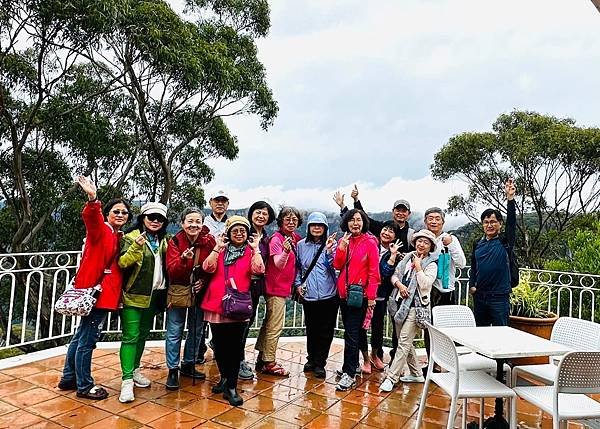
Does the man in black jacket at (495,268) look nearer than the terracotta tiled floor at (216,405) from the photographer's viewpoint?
No

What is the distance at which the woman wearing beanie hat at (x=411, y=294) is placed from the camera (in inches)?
135

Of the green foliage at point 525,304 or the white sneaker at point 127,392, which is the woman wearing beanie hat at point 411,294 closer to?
the green foliage at point 525,304

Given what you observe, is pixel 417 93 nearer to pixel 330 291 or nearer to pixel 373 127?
pixel 373 127

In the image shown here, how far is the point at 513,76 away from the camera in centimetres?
1018

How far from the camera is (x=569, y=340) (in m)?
2.81

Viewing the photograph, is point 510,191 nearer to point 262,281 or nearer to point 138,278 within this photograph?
point 262,281

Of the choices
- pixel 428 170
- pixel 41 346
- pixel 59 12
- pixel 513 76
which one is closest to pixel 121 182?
pixel 41 346

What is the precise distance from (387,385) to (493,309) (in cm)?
97

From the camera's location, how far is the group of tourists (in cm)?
299

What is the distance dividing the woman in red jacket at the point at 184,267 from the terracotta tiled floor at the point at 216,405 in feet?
0.85

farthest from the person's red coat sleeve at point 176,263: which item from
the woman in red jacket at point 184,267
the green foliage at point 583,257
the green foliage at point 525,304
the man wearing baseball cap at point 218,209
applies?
the green foliage at point 583,257

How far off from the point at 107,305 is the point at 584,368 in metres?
2.71

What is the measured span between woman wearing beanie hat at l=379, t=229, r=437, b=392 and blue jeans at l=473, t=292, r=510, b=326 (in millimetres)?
404

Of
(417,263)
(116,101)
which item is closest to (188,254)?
(417,263)
